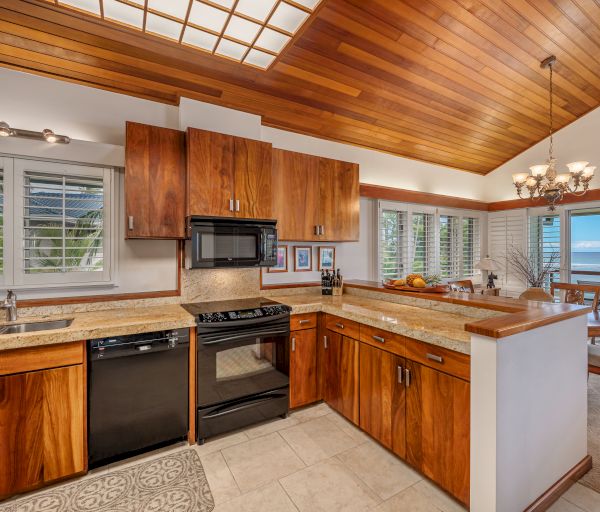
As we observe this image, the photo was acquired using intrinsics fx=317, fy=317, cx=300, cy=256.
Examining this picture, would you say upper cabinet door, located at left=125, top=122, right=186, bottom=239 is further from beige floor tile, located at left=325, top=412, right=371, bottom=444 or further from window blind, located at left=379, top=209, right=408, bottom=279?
window blind, located at left=379, top=209, right=408, bottom=279

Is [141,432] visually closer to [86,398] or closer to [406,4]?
[86,398]

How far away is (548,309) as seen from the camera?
1.93 m

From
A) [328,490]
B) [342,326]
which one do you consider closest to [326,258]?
[342,326]

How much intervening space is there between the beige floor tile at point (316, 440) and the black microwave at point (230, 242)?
1422 millimetres

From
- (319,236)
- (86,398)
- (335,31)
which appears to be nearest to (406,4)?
(335,31)

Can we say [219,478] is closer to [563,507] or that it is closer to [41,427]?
[41,427]

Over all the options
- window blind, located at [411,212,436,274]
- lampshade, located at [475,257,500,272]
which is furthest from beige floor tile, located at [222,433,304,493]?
lampshade, located at [475,257,500,272]

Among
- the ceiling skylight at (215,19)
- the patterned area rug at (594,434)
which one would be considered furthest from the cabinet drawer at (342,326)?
the ceiling skylight at (215,19)

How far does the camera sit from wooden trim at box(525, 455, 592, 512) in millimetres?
1713

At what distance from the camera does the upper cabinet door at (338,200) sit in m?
3.38

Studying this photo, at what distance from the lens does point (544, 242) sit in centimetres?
523

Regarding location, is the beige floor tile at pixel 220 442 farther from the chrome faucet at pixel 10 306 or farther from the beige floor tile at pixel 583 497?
the beige floor tile at pixel 583 497

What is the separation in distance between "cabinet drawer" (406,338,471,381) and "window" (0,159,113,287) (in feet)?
8.16

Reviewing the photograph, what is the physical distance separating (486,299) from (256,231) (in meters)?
1.95
